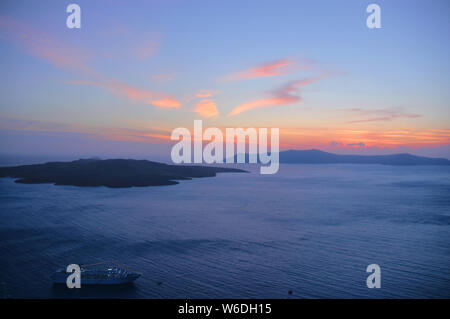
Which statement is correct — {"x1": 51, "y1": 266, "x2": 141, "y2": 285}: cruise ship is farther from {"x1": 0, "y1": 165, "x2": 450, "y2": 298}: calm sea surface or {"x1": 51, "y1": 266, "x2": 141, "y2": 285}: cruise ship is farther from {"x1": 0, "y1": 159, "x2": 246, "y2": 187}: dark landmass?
{"x1": 0, "y1": 159, "x2": 246, "y2": 187}: dark landmass

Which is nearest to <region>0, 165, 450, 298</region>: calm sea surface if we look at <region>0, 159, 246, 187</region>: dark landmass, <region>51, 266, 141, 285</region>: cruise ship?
<region>51, 266, 141, 285</region>: cruise ship

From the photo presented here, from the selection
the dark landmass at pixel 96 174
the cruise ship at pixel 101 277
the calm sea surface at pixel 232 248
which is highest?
the dark landmass at pixel 96 174

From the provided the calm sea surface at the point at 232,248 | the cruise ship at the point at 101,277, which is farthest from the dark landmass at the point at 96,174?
the cruise ship at the point at 101,277

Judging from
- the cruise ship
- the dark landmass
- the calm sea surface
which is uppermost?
the dark landmass

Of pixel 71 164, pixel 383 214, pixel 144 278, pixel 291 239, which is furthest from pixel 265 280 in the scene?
pixel 71 164

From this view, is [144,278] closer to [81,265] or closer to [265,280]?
[81,265]

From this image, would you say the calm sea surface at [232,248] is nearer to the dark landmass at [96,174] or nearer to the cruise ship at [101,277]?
the cruise ship at [101,277]

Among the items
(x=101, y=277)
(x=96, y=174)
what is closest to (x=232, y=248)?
(x=101, y=277)

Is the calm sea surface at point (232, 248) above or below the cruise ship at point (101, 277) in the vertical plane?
below
